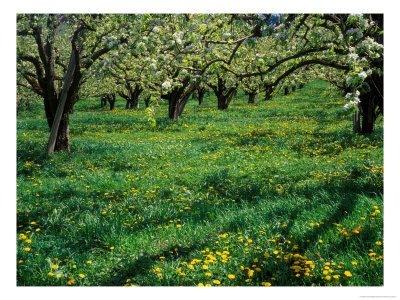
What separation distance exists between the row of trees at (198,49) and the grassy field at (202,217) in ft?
5.58

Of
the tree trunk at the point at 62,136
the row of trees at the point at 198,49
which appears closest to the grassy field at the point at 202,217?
the tree trunk at the point at 62,136

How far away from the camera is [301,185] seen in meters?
6.55

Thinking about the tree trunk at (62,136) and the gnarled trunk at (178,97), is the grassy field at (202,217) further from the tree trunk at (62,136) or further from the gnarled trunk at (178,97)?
the gnarled trunk at (178,97)

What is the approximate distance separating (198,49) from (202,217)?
9.86ft

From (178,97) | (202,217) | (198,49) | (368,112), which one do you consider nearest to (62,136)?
(198,49)

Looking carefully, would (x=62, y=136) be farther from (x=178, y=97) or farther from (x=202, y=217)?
(x=178, y=97)

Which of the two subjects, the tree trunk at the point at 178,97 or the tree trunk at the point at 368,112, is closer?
the tree trunk at the point at 368,112

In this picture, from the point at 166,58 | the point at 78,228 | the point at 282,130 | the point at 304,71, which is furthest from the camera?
the point at 304,71

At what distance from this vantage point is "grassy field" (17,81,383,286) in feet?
11.5

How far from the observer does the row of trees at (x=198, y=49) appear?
15.7 ft

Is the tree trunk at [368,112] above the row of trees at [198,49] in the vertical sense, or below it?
below

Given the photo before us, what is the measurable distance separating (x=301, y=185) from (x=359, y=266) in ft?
10.6
